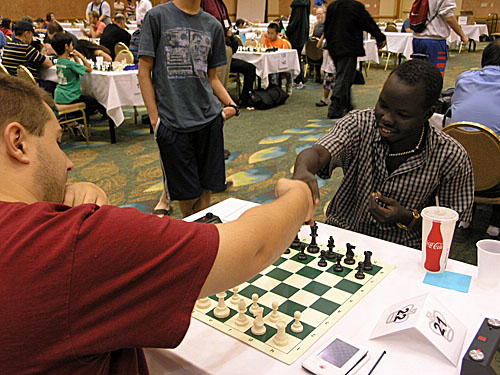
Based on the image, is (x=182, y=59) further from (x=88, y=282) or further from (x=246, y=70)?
(x=246, y=70)

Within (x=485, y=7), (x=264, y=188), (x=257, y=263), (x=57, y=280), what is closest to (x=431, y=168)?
(x=257, y=263)

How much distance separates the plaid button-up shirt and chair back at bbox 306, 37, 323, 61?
6854 mm

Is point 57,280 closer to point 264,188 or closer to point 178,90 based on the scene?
point 178,90

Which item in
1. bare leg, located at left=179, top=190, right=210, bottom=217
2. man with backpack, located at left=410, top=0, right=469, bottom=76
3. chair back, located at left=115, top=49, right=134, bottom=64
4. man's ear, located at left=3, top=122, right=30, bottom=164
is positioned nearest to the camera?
man's ear, located at left=3, top=122, right=30, bottom=164

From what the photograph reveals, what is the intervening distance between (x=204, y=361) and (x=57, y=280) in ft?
1.57

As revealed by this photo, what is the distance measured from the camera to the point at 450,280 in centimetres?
132

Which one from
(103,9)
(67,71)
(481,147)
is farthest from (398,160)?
(103,9)

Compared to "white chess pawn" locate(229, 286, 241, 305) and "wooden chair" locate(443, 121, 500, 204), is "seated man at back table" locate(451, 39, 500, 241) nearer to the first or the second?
"wooden chair" locate(443, 121, 500, 204)

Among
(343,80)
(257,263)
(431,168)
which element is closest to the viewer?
(257,263)

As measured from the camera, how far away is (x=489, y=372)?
2.91 feet

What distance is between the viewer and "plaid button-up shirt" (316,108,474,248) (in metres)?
1.70

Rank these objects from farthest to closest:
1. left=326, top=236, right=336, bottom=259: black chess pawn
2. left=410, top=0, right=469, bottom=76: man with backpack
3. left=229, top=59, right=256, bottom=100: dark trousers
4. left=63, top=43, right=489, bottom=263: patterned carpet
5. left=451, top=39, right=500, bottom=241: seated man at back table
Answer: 1. left=229, top=59, right=256, bottom=100: dark trousers
2. left=410, top=0, right=469, bottom=76: man with backpack
3. left=63, top=43, right=489, bottom=263: patterned carpet
4. left=451, top=39, right=500, bottom=241: seated man at back table
5. left=326, top=236, right=336, bottom=259: black chess pawn

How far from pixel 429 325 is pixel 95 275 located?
0.75 m

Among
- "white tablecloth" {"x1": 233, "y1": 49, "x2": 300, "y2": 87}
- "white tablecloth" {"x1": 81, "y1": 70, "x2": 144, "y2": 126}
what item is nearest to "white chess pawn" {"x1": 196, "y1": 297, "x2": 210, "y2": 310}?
"white tablecloth" {"x1": 81, "y1": 70, "x2": 144, "y2": 126}
